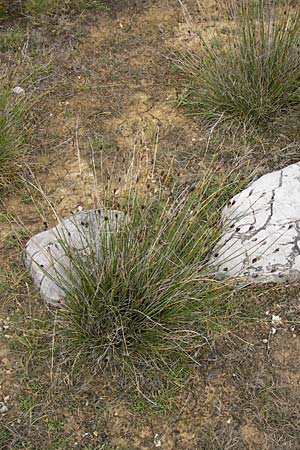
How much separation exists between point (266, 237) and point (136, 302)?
0.59 meters

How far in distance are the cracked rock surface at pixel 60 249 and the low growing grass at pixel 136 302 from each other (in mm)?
32

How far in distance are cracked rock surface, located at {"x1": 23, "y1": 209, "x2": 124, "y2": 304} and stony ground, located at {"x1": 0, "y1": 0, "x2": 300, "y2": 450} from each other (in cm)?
7

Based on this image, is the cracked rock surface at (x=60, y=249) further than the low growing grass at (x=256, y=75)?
No

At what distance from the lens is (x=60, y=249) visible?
8.03 feet

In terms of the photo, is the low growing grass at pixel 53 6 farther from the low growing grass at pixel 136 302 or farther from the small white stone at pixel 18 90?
the low growing grass at pixel 136 302

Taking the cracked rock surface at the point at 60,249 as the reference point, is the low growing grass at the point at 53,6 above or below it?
above

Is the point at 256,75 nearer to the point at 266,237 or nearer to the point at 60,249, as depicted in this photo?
the point at 266,237

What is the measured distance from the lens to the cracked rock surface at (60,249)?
2.20 meters

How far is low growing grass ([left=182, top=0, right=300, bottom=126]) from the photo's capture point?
9.75 ft

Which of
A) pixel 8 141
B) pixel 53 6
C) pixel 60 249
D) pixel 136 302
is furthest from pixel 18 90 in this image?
pixel 136 302

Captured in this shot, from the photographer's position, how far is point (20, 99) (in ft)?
9.87

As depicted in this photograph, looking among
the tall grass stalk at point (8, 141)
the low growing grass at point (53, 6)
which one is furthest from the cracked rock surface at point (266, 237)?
the low growing grass at point (53, 6)

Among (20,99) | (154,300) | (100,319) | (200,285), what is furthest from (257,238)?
(20,99)

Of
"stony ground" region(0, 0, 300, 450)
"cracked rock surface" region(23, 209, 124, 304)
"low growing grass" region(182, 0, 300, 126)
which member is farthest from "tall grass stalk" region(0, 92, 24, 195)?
"low growing grass" region(182, 0, 300, 126)
